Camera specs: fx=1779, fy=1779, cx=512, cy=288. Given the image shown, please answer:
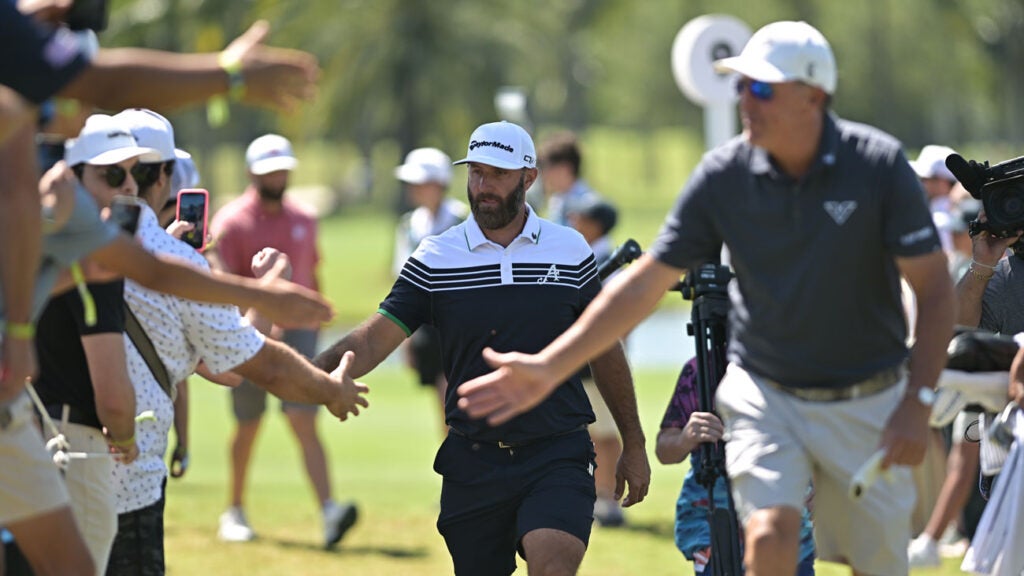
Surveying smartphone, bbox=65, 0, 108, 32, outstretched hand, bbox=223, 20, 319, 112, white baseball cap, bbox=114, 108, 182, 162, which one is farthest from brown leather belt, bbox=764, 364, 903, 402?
white baseball cap, bbox=114, 108, 182, 162

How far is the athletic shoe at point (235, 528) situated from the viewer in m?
12.4

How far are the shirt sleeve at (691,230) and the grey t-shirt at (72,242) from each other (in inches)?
71.9

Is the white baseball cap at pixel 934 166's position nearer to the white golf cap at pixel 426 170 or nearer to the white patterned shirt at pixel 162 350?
the white golf cap at pixel 426 170

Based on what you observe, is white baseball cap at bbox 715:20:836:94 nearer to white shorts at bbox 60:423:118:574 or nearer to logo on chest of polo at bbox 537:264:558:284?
logo on chest of polo at bbox 537:264:558:284

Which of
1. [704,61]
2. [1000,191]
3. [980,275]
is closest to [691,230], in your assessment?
[1000,191]

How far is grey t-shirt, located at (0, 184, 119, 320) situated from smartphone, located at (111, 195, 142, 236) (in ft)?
1.53

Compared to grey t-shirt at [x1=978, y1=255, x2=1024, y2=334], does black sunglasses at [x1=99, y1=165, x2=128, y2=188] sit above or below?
above

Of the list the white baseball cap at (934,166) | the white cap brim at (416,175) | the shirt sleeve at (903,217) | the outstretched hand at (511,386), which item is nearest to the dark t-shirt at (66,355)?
the outstretched hand at (511,386)

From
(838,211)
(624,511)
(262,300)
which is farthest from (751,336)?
(624,511)

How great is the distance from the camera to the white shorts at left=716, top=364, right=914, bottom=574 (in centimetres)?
584

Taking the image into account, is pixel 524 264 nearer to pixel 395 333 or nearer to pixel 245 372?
pixel 395 333

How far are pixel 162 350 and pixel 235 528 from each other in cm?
570

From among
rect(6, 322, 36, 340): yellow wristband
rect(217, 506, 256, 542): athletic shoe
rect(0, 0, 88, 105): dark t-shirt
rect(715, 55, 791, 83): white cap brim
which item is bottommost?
rect(217, 506, 256, 542): athletic shoe

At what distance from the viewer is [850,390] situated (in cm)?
584
